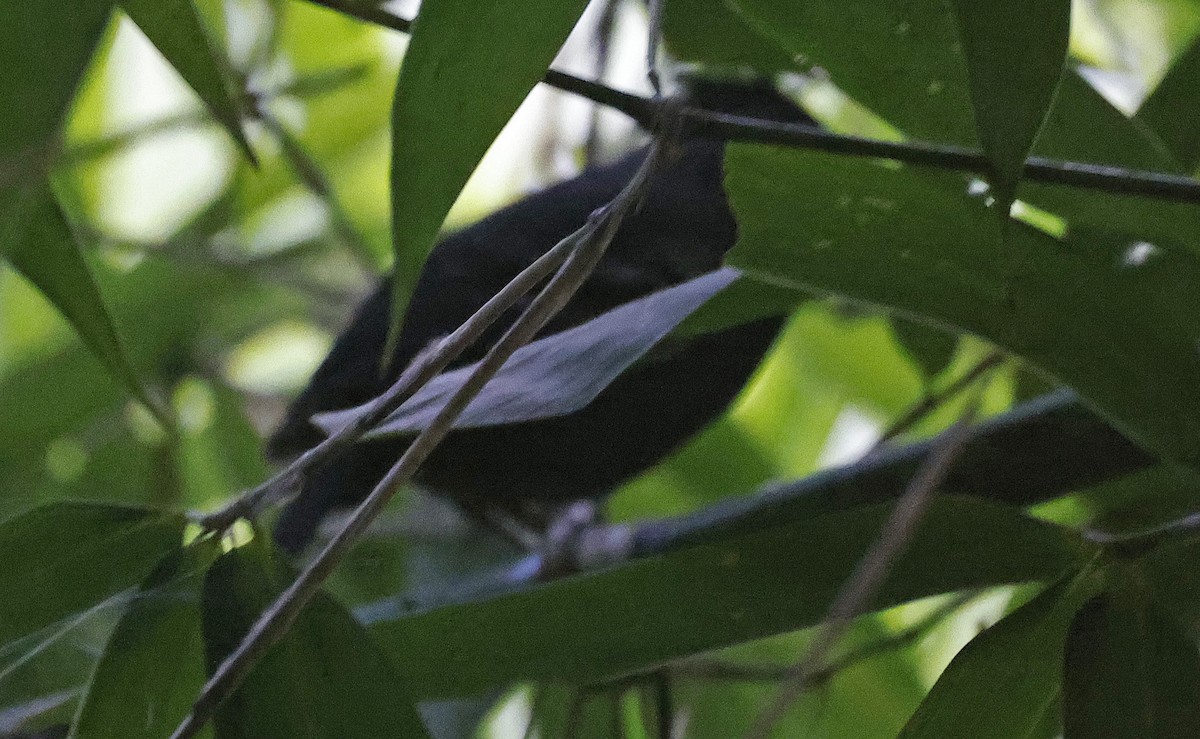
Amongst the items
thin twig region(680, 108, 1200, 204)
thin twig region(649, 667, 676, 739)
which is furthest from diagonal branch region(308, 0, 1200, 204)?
thin twig region(649, 667, 676, 739)

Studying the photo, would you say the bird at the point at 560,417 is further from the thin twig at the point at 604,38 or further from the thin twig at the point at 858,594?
the thin twig at the point at 858,594

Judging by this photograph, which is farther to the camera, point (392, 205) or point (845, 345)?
point (845, 345)

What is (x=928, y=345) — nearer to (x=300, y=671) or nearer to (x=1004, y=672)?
(x=1004, y=672)

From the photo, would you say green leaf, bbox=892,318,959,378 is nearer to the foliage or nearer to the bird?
the foliage

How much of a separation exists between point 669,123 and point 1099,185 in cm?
12

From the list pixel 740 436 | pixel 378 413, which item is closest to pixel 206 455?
pixel 740 436

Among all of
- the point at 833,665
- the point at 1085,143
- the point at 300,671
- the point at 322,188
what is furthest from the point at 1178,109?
the point at 322,188

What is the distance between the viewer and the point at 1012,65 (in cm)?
33

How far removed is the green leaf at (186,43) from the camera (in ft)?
1.17

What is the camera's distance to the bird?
69 centimetres

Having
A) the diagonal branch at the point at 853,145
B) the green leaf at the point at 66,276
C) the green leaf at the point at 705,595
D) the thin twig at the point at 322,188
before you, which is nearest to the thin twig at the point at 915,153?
the diagonal branch at the point at 853,145

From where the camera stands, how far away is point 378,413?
34cm

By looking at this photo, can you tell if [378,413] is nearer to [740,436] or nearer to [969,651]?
[969,651]

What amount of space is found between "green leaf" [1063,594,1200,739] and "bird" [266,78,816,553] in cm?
35
